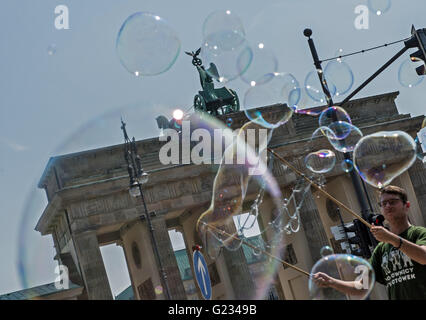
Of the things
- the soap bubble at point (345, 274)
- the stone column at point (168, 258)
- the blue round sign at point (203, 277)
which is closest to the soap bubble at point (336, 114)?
the blue round sign at point (203, 277)

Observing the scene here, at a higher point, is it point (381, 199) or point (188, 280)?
point (381, 199)

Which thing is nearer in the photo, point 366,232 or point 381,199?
point 381,199

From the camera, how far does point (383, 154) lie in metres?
11.1

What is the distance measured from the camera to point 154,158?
4094cm

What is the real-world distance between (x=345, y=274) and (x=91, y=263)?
31.8 meters

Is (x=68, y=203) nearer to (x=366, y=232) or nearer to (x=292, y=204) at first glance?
(x=292, y=204)

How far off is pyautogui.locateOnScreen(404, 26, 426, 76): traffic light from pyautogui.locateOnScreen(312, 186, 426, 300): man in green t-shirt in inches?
318

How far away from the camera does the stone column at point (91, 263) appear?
3794cm

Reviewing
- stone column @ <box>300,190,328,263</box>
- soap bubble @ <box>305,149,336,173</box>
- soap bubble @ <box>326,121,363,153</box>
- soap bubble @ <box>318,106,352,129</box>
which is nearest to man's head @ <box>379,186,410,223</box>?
soap bubble @ <box>326,121,363,153</box>

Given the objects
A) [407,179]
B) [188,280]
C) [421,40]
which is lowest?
[188,280]

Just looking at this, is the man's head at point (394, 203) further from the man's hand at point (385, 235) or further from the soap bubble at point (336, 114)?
the soap bubble at point (336, 114)

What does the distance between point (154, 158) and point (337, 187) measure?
1237 cm

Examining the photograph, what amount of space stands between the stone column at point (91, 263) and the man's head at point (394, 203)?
107 feet
